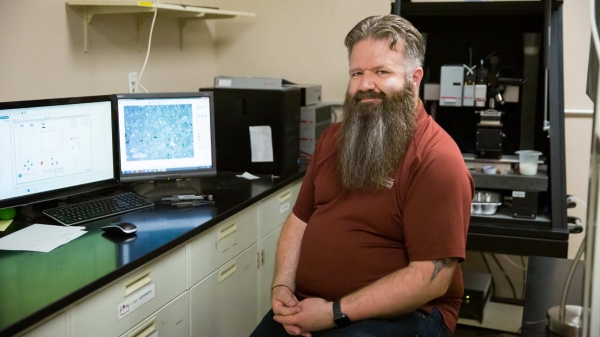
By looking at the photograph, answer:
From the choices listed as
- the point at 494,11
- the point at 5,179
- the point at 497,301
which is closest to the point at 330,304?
the point at 5,179

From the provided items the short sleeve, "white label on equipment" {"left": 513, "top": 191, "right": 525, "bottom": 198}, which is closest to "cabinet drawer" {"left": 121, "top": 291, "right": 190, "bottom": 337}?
the short sleeve

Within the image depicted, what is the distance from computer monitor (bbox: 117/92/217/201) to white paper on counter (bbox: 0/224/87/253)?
50cm

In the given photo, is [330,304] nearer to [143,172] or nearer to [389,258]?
[389,258]

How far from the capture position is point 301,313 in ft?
5.68

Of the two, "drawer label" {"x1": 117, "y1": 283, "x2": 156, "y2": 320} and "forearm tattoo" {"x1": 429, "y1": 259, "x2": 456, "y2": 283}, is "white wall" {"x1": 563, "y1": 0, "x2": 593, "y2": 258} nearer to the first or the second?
"forearm tattoo" {"x1": 429, "y1": 259, "x2": 456, "y2": 283}

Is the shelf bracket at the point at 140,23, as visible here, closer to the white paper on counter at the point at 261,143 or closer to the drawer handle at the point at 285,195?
the white paper on counter at the point at 261,143

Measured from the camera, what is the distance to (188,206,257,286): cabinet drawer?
2.10m

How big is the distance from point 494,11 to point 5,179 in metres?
2.02

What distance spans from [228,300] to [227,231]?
0.28m

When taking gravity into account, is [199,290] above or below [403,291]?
below

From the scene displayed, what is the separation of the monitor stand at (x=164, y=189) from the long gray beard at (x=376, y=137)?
2.72 ft

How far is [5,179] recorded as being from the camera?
193 cm

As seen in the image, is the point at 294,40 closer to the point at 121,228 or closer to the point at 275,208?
the point at 275,208

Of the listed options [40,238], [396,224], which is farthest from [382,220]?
[40,238]
